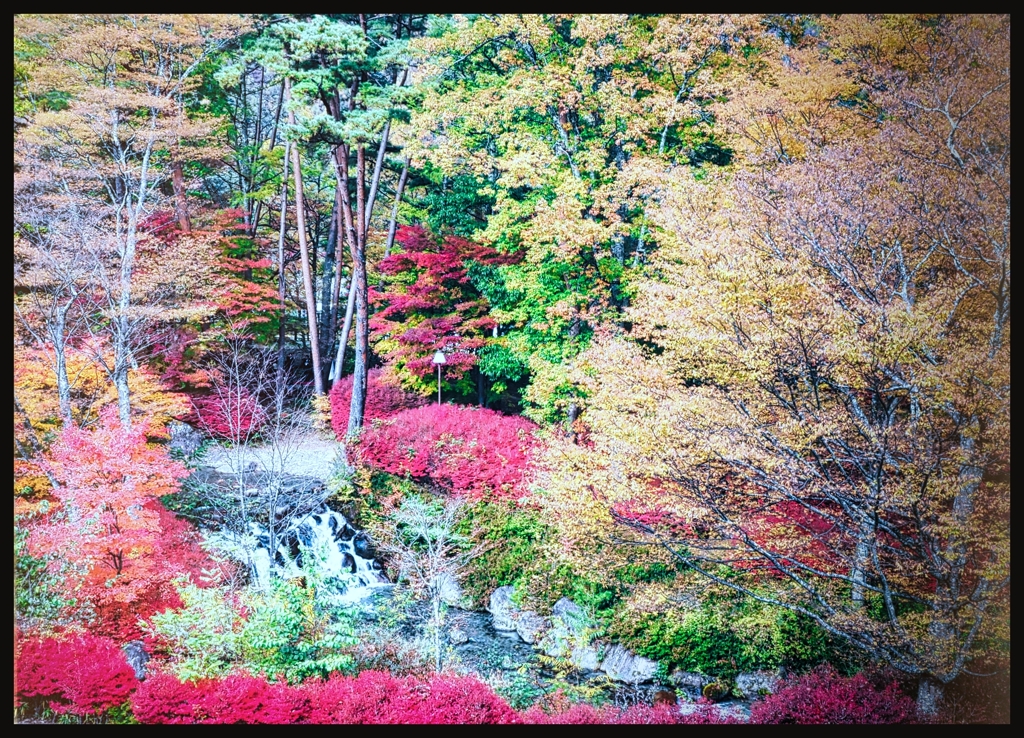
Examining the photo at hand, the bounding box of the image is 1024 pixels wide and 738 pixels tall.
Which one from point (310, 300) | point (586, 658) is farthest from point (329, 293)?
point (586, 658)

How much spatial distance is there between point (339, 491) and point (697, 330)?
4811mm

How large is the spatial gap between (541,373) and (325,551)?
3458 millimetres

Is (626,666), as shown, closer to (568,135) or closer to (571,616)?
(571,616)

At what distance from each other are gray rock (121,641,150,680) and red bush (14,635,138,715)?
0.20 metres

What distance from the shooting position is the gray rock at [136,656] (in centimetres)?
449

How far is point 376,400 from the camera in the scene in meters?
7.93

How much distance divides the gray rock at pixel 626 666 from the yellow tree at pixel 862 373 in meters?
1.12

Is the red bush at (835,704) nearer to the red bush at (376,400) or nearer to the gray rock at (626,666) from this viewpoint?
the gray rock at (626,666)

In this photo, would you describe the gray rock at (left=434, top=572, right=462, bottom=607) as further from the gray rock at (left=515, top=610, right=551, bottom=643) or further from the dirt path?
the dirt path

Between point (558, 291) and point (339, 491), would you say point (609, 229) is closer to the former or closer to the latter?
point (558, 291)

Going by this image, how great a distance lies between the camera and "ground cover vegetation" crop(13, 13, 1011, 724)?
393cm

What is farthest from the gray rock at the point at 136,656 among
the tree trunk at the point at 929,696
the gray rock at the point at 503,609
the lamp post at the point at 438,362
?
the tree trunk at the point at 929,696

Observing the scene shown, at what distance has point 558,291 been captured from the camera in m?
7.20
